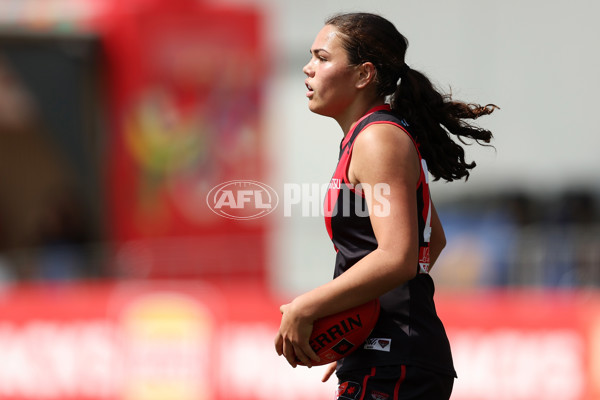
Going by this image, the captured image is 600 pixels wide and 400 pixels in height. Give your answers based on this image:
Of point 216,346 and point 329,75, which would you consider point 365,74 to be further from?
point 216,346

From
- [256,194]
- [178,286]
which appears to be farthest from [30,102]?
[256,194]

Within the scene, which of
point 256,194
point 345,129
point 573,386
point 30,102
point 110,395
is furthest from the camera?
point 30,102

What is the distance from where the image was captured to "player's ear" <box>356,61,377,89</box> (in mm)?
3066

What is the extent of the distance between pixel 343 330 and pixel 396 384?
0.22 m

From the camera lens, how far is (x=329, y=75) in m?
3.08

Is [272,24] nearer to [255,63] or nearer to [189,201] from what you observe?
[255,63]

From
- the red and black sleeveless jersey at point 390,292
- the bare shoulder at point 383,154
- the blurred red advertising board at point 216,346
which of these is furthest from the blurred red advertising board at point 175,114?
the bare shoulder at point 383,154

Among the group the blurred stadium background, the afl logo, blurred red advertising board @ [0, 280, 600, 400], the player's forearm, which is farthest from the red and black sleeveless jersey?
the blurred stadium background

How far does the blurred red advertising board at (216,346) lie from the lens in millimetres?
7996

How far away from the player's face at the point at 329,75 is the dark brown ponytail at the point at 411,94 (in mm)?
27

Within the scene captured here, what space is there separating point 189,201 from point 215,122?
1.04 meters

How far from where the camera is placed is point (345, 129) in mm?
3199

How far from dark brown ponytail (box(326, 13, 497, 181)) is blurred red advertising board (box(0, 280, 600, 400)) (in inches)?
201

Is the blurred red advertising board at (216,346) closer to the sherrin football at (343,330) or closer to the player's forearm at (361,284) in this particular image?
the sherrin football at (343,330)
